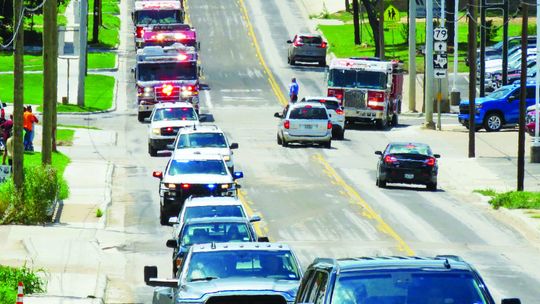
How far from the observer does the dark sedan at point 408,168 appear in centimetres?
4356

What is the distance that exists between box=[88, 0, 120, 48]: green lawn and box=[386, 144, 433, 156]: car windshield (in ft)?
172

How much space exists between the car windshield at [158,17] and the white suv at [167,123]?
105 ft

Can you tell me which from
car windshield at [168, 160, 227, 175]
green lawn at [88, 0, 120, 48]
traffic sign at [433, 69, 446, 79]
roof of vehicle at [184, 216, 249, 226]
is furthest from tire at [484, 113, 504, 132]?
green lawn at [88, 0, 120, 48]

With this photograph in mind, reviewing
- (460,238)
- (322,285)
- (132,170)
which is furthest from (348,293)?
(132,170)

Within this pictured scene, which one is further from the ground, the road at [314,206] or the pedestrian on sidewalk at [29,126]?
the pedestrian on sidewalk at [29,126]

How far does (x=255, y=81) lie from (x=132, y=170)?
107 ft

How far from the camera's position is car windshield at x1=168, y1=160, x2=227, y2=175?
3588 cm

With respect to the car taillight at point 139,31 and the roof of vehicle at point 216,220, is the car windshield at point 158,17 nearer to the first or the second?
the car taillight at point 139,31

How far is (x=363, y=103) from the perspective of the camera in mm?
61344

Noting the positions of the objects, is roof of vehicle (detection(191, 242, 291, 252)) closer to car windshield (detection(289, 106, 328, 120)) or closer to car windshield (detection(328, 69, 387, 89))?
car windshield (detection(289, 106, 328, 120))

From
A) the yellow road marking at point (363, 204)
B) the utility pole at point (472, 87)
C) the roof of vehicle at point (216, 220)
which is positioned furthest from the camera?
the utility pole at point (472, 87)

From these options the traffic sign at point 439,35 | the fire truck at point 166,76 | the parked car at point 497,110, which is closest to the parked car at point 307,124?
the parked car at point 497,110

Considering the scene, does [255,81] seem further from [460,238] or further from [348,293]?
[348,293]

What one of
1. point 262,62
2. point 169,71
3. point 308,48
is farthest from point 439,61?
point 262,62
